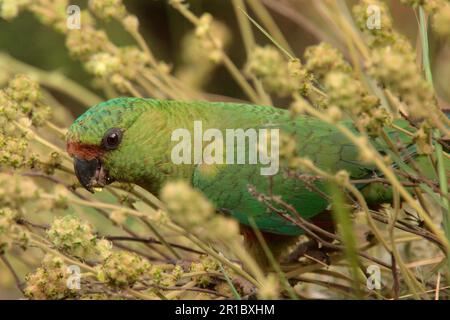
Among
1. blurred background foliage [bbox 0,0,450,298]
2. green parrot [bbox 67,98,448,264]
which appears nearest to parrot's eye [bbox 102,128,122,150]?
green parrot [bbox 67,98,448,264]

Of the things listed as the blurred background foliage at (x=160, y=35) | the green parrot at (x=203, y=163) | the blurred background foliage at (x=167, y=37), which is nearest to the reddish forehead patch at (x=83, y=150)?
the green parrot at (x=203, y=163)

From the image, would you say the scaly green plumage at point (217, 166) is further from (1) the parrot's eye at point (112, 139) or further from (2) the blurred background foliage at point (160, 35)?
(2) the blurred background foliage at point (160, 35)

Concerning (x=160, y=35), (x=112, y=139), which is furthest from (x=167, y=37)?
(x=112, y=139)

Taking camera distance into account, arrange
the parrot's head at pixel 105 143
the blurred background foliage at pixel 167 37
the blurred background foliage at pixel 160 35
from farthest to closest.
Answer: the blurred background foliage at pixel 160 35
the blurred background foliage at pixel 167 37
the parrot's head at pixel 105 143

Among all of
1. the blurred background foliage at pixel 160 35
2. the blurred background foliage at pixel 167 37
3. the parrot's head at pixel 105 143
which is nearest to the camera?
the parrot's head at pixel 105 143

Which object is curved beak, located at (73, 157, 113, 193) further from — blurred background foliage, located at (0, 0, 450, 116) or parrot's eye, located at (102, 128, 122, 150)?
blurred background foliage, located at (0, 0, 450, 116)
